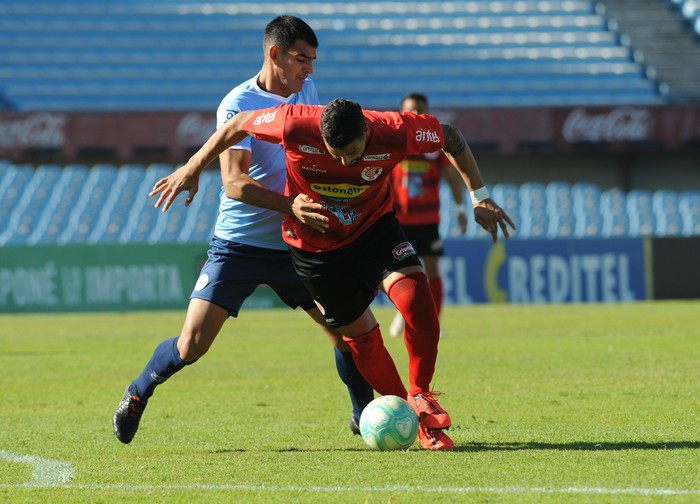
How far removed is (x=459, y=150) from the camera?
5.97 m

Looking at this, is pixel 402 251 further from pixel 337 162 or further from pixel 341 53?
pixel 341 53

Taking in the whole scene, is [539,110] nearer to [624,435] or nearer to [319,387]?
[319,387]

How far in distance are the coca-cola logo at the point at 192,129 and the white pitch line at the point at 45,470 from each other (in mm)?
17249

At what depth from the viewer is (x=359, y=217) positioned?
19.1ft

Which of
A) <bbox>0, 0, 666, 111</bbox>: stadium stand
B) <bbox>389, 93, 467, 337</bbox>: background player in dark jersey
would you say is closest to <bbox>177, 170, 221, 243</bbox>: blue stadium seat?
<bbox>0, 0, 666, 111</bbox>: stadium stand

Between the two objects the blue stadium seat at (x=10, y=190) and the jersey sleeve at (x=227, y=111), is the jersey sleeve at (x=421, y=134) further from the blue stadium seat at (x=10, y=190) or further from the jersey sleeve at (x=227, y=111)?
the blue stadium seat at (x=10, y=190)

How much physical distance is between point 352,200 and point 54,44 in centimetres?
2322

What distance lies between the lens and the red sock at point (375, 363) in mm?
6043

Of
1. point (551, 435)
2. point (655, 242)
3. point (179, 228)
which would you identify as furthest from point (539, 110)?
point (551, 435)

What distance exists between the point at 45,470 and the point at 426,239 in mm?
7306

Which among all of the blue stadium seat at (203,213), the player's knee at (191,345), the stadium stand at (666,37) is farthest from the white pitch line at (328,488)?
the stadium stand at (666,37)

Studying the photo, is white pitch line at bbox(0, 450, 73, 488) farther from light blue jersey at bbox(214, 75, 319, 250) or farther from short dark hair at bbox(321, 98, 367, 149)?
short dark hair at bbox(321, 98, 367, 149)

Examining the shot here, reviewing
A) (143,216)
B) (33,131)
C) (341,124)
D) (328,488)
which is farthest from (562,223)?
(328,488)

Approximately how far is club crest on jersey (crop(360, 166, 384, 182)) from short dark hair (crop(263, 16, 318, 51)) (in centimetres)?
96
